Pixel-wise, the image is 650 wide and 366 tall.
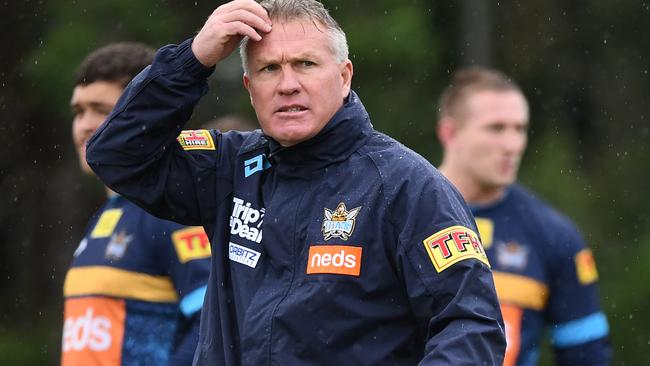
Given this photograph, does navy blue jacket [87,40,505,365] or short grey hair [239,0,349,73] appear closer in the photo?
navy blue jacket [87,40,505,365]

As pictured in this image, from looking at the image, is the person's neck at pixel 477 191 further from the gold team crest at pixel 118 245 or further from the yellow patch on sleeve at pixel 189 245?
the gold team crest at pixel 118 245

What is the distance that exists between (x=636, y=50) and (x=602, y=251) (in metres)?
5.15

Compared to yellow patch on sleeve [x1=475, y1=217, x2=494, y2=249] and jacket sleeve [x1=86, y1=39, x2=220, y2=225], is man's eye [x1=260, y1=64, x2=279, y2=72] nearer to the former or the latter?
jacket sleeve [x1=86, y1=39, x2=220, y2=225]

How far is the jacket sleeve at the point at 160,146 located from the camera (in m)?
4.79

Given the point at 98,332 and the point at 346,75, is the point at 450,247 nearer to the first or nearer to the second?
the point at 346,75

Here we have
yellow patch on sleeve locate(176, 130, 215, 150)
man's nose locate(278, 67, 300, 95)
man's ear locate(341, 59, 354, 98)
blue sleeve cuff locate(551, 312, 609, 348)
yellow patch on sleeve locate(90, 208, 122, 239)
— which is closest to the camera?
man's nose locate(278, 67, 300, 95)

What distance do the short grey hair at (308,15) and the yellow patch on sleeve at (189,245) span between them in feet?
4.98

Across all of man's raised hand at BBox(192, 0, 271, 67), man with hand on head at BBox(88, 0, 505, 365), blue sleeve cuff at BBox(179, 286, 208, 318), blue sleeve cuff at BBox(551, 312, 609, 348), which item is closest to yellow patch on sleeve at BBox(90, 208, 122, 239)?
blue sleeve cuff at BBox(179, 286, 208, 318)

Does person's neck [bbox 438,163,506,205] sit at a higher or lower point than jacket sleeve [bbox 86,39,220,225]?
lower

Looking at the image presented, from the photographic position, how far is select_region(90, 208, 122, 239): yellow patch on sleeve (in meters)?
6.32

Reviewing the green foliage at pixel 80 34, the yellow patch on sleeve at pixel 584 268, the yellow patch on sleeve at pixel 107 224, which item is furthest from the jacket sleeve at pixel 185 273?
the green foliage at pixel 80 34

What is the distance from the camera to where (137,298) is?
20.2ft

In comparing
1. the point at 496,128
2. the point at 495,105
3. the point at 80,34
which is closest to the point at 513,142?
the point at 496,128

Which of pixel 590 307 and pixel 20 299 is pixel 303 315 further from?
pixel 20 299
